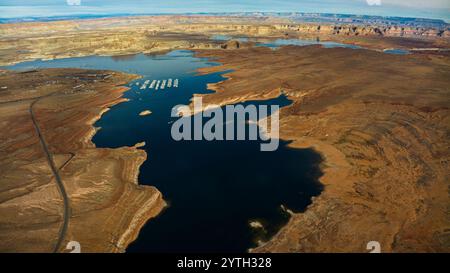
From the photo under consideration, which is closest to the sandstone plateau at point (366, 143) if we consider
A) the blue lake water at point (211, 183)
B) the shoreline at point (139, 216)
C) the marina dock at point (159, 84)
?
the blue lake water at point (211, 183)

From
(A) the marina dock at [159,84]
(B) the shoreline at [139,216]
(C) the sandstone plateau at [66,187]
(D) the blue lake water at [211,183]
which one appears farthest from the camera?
(A) the marina dock at [159,84]

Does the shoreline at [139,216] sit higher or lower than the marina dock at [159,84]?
lower

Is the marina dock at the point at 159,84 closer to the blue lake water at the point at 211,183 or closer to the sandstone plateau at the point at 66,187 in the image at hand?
the blue lake water at the point at 211,183

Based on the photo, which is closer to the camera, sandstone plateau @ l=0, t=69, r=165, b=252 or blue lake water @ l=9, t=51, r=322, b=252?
sandstone plateau @ l=0, t=69, r=165, b=252

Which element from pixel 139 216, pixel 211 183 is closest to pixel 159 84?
pixel 211 183

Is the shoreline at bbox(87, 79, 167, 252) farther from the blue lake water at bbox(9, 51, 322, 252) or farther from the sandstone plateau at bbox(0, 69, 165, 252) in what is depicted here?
the blue lake water at bbox(9, 51, 322, 252)

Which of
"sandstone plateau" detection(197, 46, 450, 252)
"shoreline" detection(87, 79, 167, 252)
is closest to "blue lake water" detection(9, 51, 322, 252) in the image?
"shoreline" detection(87, 79, 167, 252)

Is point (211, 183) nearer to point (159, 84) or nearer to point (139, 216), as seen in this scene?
point (139, 216)
